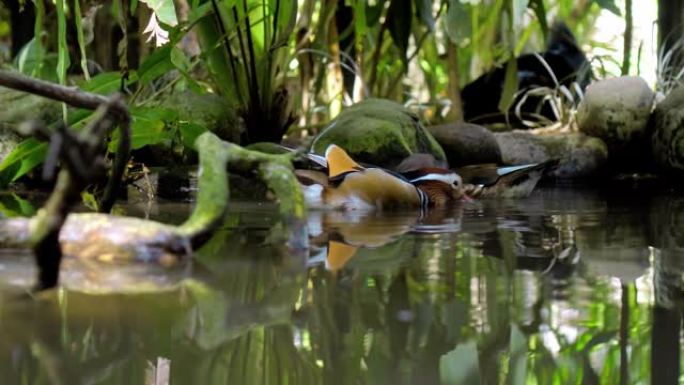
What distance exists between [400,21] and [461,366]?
3.60m

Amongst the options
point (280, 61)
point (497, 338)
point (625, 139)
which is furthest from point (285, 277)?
point (625, 139)

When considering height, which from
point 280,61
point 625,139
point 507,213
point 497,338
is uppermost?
point 280,61

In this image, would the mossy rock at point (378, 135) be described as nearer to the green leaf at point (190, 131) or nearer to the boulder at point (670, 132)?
the green leaf at point (190, 131)

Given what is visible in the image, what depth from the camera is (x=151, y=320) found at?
117cm

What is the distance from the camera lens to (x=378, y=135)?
11.3 ft

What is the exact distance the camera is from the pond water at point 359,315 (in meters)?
0.99

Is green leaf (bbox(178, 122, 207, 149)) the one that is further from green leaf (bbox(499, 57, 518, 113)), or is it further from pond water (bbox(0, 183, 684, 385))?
green leaf (bbox(499, 57, 518, 113))

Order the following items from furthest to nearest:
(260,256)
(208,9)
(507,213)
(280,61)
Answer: (280,61)
(208,9)
(507,213)
(260,256)

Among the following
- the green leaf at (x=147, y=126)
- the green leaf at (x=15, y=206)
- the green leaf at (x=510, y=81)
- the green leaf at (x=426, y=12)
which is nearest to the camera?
the green leaf at (x=15, y=206)

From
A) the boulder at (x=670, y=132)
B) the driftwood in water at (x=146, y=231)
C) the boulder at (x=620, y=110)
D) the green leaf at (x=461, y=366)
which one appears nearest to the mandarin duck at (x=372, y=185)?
the driftwood in water at (x=146, y=231)

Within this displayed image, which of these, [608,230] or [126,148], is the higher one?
[126,148]

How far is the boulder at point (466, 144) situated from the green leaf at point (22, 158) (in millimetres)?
2210

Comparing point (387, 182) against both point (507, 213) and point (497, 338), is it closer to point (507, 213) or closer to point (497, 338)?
point (507, 213)

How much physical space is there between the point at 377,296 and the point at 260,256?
420mm
